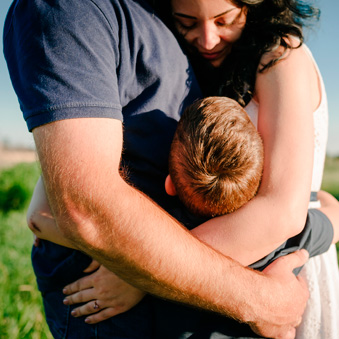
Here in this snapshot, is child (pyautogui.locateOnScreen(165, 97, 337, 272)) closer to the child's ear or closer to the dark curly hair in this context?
the child's ear

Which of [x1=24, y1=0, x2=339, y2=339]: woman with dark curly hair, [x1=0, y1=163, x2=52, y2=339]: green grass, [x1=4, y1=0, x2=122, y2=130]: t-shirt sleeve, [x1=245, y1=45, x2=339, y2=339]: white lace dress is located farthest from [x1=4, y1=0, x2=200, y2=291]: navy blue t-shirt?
[x1=0, y1=163, x2=52, y2=339]: green grass

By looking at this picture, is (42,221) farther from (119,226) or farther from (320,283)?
(320,283)

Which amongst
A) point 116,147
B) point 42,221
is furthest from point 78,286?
point 116,147

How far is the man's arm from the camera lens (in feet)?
4.19

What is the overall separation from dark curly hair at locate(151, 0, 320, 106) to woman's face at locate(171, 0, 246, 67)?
4 centimetres

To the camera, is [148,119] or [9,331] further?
[9,331]

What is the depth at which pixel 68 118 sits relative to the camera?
1273 mm

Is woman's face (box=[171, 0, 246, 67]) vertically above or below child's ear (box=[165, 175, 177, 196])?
above

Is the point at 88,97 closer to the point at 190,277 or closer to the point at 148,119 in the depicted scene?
the point at 148,119

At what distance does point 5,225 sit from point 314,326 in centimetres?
741

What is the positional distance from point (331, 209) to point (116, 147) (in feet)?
4.85

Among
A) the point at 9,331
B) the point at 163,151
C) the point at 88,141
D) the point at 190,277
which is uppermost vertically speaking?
the point at 88,141

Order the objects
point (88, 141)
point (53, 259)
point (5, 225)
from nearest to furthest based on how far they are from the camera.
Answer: point (88, 141) → point (53, 259) → point (5, 225)

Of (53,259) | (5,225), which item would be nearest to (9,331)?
(53,259)
